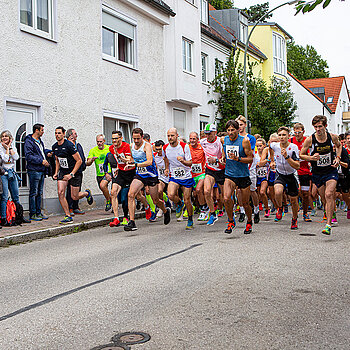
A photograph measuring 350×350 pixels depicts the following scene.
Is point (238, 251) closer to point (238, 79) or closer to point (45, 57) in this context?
point (45, 57)

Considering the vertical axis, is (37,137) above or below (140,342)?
above

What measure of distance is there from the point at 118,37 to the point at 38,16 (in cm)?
444

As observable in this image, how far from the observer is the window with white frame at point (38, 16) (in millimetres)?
13352

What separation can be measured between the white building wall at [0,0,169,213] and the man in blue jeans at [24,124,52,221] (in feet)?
2.90

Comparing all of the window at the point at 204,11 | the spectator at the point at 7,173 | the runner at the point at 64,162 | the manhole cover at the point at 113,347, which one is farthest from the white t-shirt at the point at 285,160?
the window at the point at 204,11

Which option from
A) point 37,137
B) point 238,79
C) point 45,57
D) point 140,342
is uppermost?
point 238,79

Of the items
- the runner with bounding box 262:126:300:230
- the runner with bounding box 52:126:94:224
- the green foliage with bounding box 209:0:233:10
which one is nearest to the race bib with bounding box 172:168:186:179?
the runner with bounding box 262:126:300:230

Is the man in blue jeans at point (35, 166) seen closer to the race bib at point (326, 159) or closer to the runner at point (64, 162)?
the runner at point (64, 162)

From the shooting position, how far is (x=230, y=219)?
10.1 metres

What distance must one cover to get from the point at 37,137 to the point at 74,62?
12.3 feet

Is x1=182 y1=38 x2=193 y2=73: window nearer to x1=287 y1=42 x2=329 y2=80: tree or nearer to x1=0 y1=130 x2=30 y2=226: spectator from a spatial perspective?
x1=0 y1=130 x2=30 y2=226: spectator

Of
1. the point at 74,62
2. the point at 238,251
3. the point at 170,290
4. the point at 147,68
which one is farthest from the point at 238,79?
the point at 170,290

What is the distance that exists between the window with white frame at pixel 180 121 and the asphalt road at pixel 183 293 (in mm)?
13068

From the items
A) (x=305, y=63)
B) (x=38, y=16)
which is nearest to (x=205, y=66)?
(x=38, y=16)
